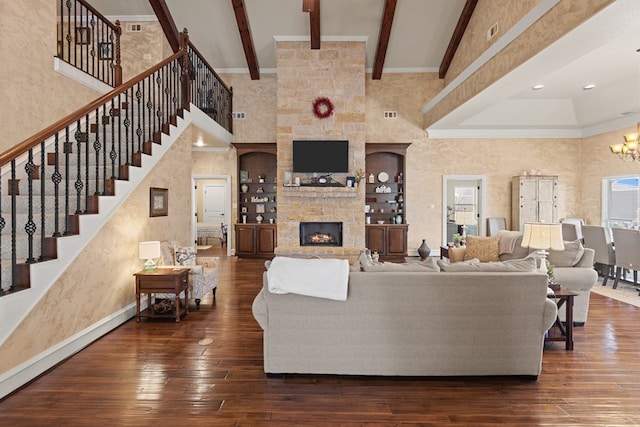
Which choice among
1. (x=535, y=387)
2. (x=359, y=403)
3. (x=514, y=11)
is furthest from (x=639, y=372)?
(x=514, y=11)

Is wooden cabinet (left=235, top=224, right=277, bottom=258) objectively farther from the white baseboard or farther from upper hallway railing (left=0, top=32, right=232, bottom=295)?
the white baseboard

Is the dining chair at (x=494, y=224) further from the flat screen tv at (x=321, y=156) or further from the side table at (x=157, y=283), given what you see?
the side table at (x=157, y=283)

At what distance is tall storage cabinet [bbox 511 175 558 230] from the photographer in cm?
870

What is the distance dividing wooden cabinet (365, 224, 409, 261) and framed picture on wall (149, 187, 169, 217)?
198 inches

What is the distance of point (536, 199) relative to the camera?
8758 millimetres

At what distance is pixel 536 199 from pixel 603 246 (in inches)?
109

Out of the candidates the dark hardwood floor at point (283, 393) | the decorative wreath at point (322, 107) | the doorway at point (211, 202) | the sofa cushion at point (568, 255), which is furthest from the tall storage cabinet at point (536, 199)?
the doorway at point (211, 202)

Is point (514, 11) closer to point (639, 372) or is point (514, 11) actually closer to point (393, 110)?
point (393, 110)

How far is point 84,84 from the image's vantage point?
5.04 m

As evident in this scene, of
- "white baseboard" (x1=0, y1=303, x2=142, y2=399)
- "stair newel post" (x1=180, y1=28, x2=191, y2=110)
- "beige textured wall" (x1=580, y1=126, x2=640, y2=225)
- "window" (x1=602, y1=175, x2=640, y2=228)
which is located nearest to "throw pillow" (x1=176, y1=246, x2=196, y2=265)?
"white baseboard" (x1=0, y1=303, x2=142, y2=399)

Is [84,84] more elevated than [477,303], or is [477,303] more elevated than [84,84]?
[84,84]

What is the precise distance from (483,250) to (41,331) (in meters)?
5.61

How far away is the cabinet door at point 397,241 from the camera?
874cm

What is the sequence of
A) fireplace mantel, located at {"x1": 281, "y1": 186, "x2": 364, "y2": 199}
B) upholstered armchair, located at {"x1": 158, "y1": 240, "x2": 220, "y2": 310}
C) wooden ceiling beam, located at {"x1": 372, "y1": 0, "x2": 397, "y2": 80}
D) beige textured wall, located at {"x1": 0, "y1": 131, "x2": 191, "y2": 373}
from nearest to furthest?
beige textured wall, located at {"x1": 0, "y1": 131, "x2": 191, "y2": 373}, upholstered armchair, located at {"x1": 158, "y1": 240, "x2": 220, "y2": 310}, wooden ceiling beam, located at {"x1": 372, "y1": 0, "x2": 397, "y2": 80}, fireplace mantel, located at {"x1": 281, "y1": 186, "x2": 364, "y2": 199}
